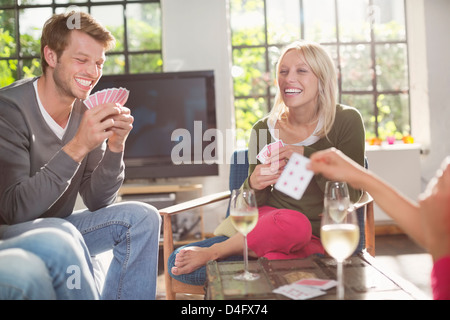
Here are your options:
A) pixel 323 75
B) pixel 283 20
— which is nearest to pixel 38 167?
pixel 323 75

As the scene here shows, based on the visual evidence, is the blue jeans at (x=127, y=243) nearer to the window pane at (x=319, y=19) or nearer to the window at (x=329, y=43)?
the window at (x=329, y=43)

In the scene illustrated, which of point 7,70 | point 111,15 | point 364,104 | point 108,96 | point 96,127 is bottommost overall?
point 96,127

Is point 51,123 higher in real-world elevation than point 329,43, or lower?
lower

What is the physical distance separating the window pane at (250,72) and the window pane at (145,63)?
0.71m

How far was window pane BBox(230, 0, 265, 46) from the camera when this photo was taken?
175 inches

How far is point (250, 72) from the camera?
4.49 m

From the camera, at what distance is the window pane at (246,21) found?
14.6ft

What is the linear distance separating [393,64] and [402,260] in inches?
78.7

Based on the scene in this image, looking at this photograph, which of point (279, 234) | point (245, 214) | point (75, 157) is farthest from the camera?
point (279, 234)

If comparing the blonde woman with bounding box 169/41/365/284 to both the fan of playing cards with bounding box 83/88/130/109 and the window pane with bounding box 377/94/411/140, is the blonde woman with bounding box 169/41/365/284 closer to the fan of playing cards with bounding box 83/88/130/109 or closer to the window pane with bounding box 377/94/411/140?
the fan of playing cards with bounding box 83/88/130/109

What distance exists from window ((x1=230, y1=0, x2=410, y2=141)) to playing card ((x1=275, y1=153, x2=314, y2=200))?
10.8ft

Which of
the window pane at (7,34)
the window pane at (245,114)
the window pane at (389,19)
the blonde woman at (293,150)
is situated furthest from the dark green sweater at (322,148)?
the window pane at (7,34)

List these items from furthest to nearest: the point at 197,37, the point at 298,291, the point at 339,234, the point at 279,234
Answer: the point at 197,37, the point at 279,234, the point at 298,291, the point at 339,234

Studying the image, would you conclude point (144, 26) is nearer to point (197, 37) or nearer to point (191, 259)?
point (197, 37)
